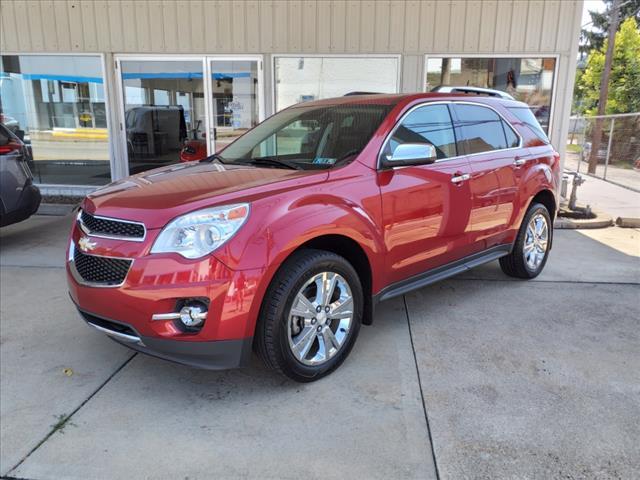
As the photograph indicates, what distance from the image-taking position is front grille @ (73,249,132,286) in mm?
2832

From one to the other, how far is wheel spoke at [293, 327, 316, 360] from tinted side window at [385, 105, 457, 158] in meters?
1.33

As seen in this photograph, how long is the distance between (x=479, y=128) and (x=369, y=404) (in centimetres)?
260

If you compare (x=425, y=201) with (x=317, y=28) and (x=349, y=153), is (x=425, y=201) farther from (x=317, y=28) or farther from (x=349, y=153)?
(x=317, y=28)

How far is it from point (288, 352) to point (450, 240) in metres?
1.73

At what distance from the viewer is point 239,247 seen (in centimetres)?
274

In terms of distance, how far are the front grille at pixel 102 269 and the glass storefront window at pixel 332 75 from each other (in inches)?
249

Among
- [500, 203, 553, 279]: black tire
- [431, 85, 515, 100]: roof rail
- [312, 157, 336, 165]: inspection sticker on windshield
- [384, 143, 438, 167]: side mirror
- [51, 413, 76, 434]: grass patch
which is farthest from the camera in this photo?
[500, 203, 553, 279]: black tire

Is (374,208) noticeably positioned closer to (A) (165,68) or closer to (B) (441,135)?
(B) (441,135)

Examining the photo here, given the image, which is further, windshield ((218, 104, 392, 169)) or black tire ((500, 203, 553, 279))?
black tire ((500, 203, 553, 279))

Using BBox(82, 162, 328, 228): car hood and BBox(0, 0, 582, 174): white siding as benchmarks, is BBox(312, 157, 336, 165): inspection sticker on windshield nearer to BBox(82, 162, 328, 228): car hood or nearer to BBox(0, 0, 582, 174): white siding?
BBox(82, 162, 328, 228): car hood

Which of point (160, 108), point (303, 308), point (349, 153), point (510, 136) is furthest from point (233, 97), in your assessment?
point (303, 308)

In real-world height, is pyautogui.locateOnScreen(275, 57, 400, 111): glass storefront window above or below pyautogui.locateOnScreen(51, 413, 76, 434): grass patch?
above

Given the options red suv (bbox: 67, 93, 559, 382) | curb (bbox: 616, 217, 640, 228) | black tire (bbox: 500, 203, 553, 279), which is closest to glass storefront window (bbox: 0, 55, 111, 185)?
red suv (bbox: 67, 93, 559, 382)

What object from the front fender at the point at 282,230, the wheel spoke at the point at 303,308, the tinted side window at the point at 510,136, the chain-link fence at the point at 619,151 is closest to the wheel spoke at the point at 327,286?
the wheel spoke at the point at 303,308
